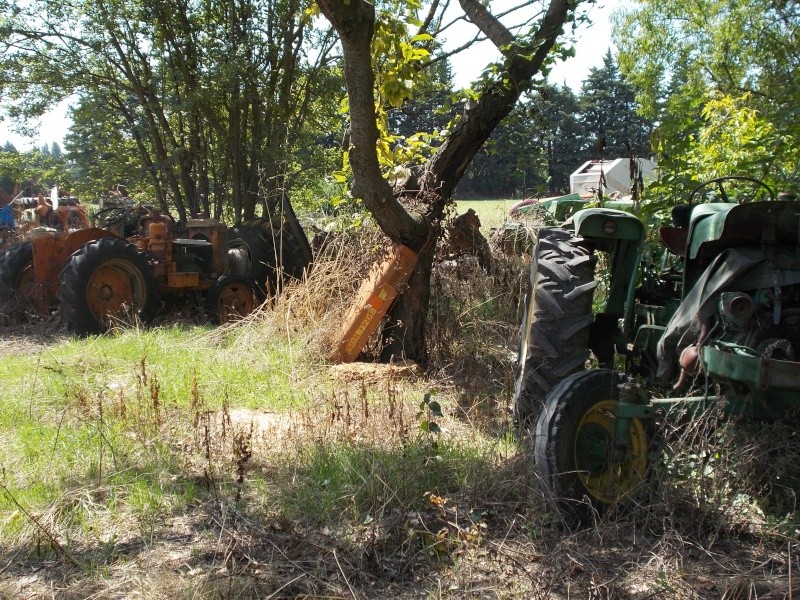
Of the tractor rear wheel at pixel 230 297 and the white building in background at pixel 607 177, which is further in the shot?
the white building in background at pixel 607 177

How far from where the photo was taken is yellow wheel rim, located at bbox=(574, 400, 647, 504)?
3504 millimetres

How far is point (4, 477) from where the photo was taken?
13.2 feet

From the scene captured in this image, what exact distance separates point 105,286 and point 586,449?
6.84 metres

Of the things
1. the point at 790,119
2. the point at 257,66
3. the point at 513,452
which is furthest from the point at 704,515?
the point at 257,66

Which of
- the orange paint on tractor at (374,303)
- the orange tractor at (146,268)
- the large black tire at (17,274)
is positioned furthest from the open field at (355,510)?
the large black tire at (17,274)

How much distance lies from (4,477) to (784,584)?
355 centimetres

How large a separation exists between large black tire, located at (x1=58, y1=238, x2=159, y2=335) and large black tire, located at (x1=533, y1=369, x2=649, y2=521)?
6233 millimetres

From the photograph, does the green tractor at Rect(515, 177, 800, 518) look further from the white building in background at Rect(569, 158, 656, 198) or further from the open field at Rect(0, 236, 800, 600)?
the white building in background at Rect(569, 158, 656, 198)

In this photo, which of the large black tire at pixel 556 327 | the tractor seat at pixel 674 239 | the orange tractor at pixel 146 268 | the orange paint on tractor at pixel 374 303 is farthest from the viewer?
the orange tractor at pixel 146 268

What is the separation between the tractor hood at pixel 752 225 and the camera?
337 cm

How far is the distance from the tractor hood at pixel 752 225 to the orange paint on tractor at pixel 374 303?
3.13 metres

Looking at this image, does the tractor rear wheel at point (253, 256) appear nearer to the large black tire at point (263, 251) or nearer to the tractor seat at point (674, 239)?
the large black tire at point (263, 251)

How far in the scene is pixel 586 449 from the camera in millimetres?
3598

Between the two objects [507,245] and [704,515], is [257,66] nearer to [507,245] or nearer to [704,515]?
[507,245]
